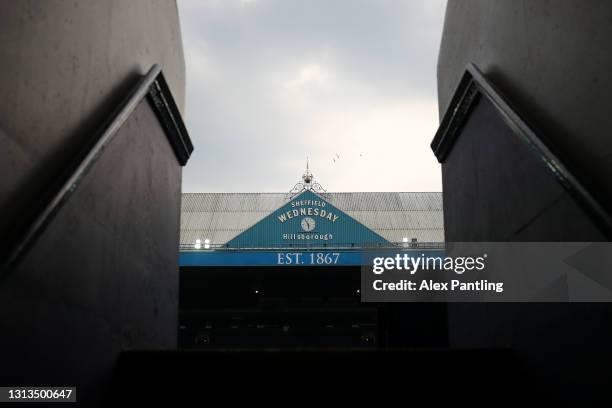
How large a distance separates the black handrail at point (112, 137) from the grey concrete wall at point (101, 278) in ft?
0.27

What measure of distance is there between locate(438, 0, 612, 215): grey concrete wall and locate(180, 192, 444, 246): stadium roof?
16.8m

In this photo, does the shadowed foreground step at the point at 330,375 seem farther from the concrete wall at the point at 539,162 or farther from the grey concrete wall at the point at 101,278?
the grey concrete wall at the point at 101,278

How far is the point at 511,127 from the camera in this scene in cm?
395

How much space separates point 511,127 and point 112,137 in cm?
224

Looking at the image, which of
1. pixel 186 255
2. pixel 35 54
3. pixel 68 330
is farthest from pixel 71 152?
pixel 186 255

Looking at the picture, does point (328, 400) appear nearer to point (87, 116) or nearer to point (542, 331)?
point (542, 331)

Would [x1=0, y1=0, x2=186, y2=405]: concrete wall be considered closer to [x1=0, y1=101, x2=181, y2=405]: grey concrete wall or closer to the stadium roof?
[x1=0, y1=101, x2=181, y2=405]: grey concrete wall

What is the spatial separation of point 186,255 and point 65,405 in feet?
42.8

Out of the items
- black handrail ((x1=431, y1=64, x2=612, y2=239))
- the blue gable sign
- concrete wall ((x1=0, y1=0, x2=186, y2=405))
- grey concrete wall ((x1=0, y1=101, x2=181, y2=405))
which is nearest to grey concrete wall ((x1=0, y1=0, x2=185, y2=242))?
concrete wall ((x1=0, y1=0, x2=186, y2=405))

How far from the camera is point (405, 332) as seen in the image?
9.21 m

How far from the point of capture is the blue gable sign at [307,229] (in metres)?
17.4

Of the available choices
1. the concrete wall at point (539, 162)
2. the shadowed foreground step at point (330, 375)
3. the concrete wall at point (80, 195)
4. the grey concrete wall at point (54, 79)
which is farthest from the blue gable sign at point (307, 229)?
the shadowed foreground step at point (330, 375)

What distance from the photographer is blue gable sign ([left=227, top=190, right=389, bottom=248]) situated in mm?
17375

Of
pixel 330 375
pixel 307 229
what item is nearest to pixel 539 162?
pixel 330 375
